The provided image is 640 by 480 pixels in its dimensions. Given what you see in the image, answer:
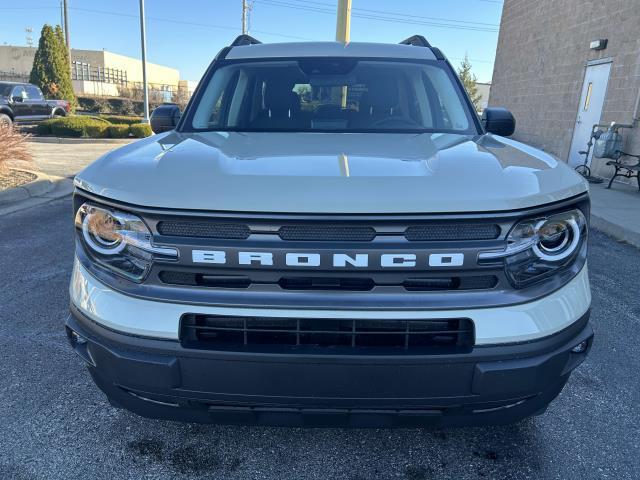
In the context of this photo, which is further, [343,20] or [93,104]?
[93,104]

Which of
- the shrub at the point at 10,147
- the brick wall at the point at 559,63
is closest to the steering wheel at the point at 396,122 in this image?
the shrub at the point at 10,147

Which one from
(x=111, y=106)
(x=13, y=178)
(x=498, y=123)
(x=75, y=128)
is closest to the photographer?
(x=498, y=123)

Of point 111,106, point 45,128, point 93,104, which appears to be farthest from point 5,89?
point 93,104

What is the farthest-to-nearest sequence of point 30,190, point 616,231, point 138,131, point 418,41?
point 138,131, point 30,190, point 616,231, point 418,41

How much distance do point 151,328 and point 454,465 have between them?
1407 millimetres

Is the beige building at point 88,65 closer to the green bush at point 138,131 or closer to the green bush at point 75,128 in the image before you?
the green bush at point 75,128

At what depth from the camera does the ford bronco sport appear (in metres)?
1.55

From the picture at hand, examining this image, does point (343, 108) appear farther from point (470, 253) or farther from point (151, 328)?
point (151, 328)

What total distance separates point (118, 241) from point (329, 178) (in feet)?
2.50

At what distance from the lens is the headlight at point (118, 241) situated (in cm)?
163

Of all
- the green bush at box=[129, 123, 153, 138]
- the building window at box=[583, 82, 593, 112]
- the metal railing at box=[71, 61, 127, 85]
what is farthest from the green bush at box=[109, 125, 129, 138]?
the metal railing at box=[71, 61, 127, 85]

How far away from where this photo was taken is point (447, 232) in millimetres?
1565

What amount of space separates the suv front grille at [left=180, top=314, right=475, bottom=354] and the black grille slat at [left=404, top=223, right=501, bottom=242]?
27 cm

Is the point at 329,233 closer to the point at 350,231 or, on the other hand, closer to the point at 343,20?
the point at 350,231
